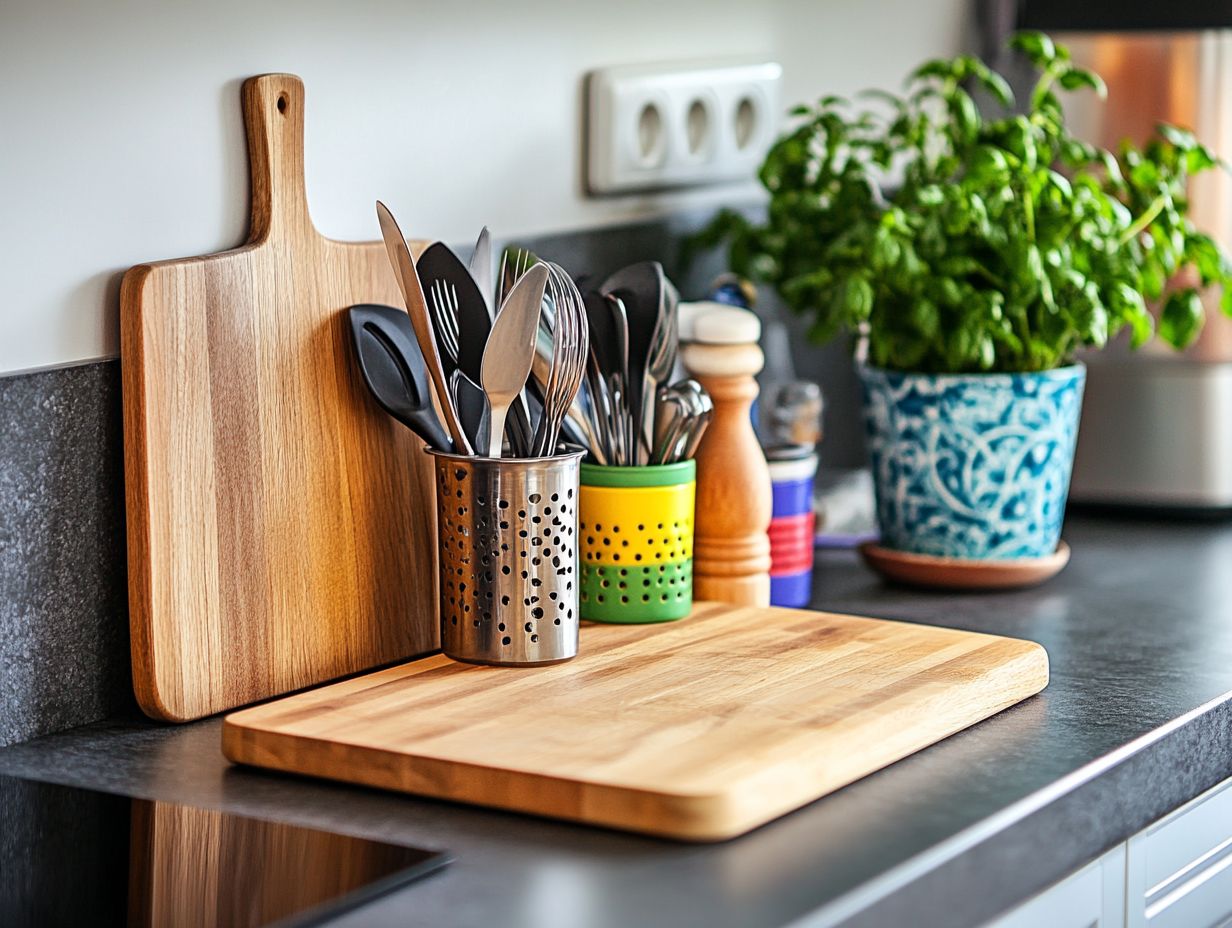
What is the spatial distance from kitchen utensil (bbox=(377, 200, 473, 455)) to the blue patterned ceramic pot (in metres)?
0.45

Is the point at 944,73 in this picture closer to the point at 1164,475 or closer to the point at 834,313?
the point at 834,313

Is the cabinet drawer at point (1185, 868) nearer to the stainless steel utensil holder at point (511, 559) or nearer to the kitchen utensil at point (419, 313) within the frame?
the stainless steel utensil holder at point (511, 559)

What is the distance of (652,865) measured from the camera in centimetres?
81

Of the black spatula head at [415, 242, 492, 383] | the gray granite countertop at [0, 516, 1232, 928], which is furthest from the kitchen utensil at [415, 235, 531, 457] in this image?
the gray granite countertop at [0, 516, 1232, 928]

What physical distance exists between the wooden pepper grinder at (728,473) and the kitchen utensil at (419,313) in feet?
0.77

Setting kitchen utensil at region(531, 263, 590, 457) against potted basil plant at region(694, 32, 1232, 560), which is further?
potted basil plant at region(694, 32, 1232, 560)

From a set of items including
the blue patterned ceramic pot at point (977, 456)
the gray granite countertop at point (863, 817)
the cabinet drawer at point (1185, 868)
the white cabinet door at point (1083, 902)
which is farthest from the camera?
the blue patterned ceramic pot at point (977, 456)

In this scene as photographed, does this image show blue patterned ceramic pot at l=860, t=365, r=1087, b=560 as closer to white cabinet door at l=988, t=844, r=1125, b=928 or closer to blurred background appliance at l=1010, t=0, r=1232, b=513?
blurred background appliance at l=1010, t=0, r=1232, b=513

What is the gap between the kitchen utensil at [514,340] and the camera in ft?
3.40

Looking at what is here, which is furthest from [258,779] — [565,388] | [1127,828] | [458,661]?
[1127,828]

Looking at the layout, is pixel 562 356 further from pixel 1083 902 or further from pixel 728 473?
pixel 1083 902

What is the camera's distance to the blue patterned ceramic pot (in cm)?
137

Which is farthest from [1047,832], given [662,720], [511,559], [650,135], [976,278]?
[650,135]

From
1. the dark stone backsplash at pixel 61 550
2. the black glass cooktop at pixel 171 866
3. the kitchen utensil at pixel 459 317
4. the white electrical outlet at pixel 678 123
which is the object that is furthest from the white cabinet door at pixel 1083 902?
the white electrical outlet at pixel 678 123
